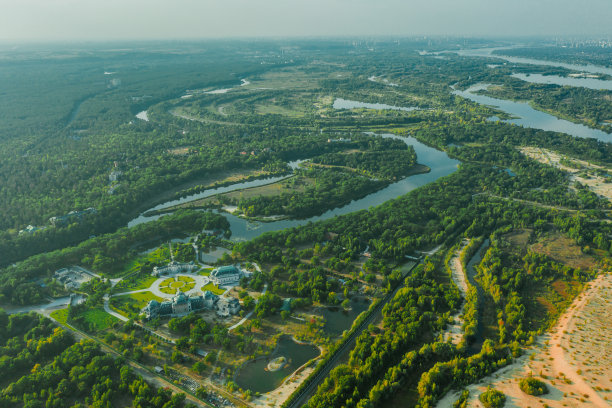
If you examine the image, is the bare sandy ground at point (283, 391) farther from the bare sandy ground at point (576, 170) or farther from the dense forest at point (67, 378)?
the bare sandy ground at point (576, 170)

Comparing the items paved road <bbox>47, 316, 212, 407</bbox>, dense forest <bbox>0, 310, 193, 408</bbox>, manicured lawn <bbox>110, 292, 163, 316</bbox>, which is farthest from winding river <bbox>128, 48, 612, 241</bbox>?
dense forest <bbox>0, 310, 193, 408</bbox>

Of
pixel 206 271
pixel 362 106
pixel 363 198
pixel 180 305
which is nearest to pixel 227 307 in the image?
pixel 180 305

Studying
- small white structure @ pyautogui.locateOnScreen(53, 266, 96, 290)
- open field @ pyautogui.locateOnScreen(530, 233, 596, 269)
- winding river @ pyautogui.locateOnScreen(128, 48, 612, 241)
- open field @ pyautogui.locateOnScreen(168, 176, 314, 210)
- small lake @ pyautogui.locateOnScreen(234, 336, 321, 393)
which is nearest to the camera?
small lake @ pyautogui.locateOnScreen(234, 336, 321, 393)

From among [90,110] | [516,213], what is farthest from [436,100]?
[90,110]

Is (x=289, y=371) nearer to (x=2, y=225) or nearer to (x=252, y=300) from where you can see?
(x=252, y=300)

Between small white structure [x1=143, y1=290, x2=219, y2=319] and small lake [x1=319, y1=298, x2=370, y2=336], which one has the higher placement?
small white structure [x1=143, y1=290, x2=219, y2=319]

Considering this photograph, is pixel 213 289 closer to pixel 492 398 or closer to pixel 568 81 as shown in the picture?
pixel 492 398

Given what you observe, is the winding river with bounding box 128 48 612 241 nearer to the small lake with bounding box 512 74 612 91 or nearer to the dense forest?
the dense forest
